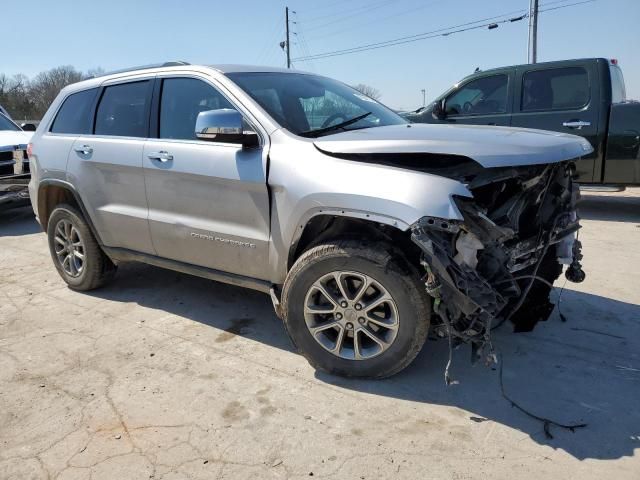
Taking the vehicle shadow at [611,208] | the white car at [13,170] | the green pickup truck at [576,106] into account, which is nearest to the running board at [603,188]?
the green pickup truck at [576,106]

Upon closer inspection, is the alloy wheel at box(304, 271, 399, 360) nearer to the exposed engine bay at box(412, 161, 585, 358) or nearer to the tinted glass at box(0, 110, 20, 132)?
the exposed engine bay at box(412, 161, 585, 358)

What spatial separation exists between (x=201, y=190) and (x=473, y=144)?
72.7 inches

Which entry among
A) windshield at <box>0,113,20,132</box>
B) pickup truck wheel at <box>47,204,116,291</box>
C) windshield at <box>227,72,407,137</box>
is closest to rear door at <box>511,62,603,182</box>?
windshield at <box>227,72,407,137</box>

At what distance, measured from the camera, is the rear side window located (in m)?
4.62

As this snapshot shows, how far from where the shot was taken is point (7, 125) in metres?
9.93

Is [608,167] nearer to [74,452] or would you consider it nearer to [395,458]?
[395,458]

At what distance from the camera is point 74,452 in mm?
2641

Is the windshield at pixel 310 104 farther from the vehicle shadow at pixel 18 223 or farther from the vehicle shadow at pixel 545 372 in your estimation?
the vehicle shadow at pixel 18 223

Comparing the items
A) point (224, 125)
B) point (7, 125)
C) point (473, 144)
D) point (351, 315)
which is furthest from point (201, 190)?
point (7, 125)

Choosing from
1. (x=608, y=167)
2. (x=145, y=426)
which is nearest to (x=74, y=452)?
(x=145, y=426)

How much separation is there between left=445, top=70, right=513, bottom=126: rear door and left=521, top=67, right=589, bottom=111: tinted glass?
26 centimetres

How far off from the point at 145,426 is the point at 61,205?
2779 millimetres

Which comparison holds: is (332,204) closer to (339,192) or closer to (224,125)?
(339,192)

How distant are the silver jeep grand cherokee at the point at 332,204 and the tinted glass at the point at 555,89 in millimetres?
4233
